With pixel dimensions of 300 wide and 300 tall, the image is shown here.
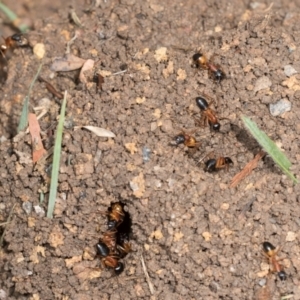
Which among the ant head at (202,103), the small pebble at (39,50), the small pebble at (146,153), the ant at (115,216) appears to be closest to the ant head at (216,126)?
the ant head at (202,103)

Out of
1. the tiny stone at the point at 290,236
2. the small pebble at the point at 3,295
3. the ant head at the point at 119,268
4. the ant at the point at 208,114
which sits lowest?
the small pebble at the point at 3,295

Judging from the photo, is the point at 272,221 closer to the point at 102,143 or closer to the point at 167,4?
the point at 102,143

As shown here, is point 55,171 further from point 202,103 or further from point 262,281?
point 262,281

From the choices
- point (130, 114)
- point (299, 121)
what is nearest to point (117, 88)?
point (130, 114)

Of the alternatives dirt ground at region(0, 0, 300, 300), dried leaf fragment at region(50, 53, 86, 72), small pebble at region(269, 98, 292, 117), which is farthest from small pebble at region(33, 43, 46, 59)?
small pebble at region(269, 98, 292, 117)

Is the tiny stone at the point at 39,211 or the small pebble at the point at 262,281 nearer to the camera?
the small pebble at the point at 262,281

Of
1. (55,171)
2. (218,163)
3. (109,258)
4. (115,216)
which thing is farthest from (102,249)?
(218,163)

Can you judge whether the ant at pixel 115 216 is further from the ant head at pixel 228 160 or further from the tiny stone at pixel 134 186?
the ant head at pixel 228 160
